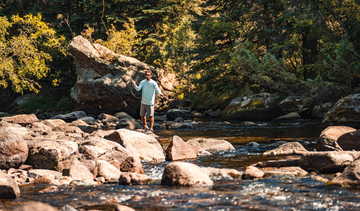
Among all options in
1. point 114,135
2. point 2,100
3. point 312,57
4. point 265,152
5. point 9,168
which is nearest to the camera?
point 9,168

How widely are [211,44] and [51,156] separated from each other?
58.0ft

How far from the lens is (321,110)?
16.2 metres

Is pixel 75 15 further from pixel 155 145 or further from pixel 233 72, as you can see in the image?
pixel 155 145

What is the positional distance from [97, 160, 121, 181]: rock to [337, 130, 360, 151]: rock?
462 cm

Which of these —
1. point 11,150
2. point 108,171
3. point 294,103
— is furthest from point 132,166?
point 294,103

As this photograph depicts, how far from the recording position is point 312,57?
777 inches

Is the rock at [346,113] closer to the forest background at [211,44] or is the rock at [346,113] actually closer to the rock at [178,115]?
the forest background at [211,44]

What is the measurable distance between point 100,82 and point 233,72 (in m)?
8.64

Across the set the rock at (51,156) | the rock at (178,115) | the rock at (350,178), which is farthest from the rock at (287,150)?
the rock at (178,115)

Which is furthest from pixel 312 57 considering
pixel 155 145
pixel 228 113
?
pixel 155 145

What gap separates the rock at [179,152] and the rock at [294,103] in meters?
11.1

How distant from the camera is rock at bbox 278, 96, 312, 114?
1725 cm

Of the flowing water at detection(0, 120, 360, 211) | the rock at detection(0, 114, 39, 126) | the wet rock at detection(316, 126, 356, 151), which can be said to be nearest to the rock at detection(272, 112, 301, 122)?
the wet rock at detection(316, 126, 356, 151)

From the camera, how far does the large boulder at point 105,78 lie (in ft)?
67.5
